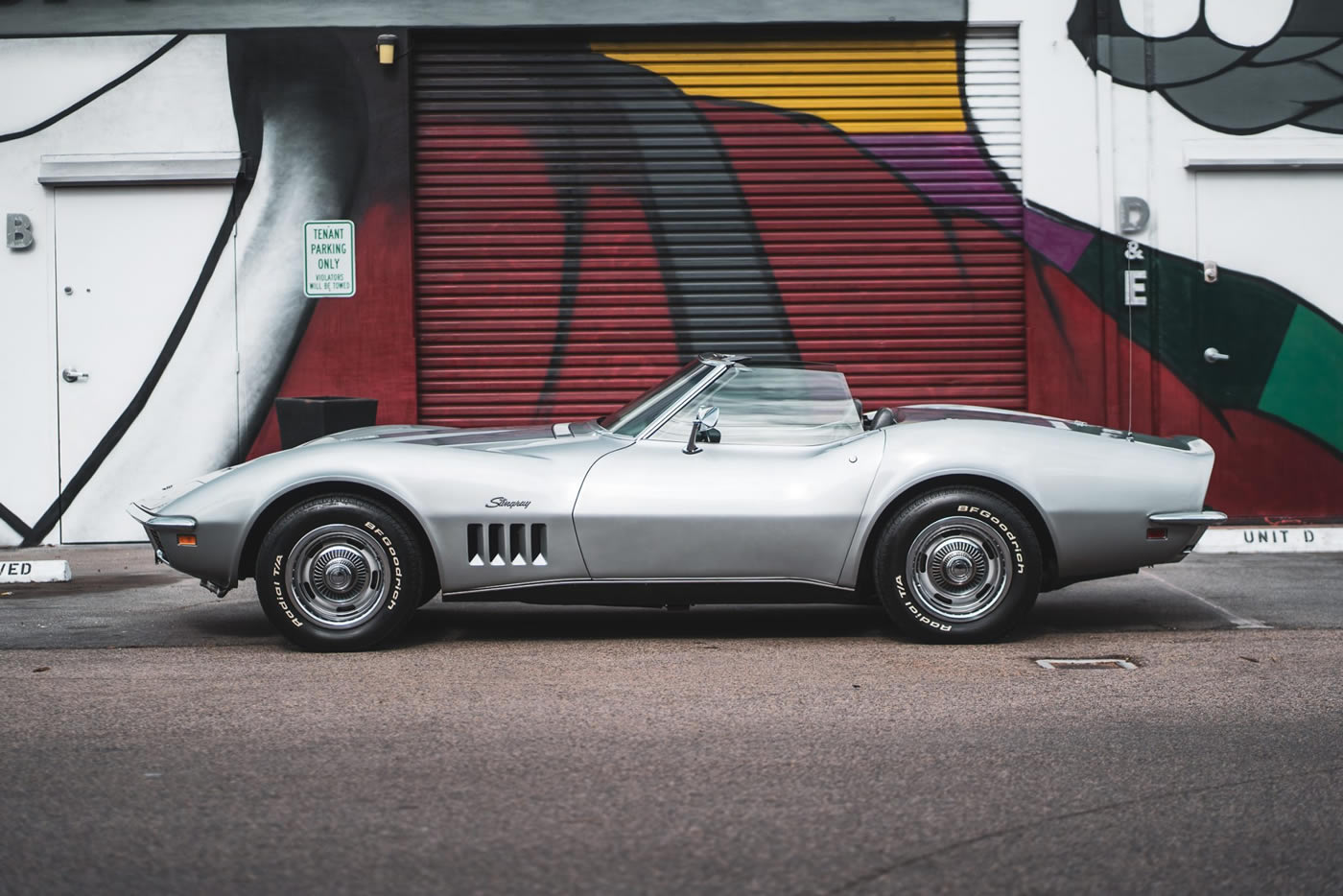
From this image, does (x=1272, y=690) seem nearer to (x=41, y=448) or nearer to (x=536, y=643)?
(x=536, y=643)

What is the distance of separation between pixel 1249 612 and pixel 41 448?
8.12 metres

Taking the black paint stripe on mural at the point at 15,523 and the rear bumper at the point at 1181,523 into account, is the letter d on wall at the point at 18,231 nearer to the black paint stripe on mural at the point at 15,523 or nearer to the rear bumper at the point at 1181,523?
the black paint stripe on mural at the point at 15,523

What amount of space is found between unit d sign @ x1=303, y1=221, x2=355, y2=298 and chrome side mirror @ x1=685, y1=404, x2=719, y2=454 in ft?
16.5

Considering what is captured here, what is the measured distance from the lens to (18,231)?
10.1 metres

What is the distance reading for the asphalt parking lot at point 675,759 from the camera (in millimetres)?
3164

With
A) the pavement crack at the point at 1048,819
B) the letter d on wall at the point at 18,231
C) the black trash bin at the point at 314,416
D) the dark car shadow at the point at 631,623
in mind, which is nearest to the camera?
the pavement crack at the point at 1048,819

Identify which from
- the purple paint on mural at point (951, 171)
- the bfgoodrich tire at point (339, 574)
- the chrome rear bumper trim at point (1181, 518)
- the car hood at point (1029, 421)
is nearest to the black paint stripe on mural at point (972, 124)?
the purple paint on mural at point (951, 171)

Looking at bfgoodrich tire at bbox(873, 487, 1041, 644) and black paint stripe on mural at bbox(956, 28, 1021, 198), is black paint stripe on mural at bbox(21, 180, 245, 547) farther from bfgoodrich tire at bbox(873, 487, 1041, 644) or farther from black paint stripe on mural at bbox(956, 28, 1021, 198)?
bfgoodrich tire at bbox(873, 487, 1041, 644)

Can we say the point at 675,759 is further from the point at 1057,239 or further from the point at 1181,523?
the point at 1057,239

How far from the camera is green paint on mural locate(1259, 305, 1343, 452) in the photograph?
10.3 metres

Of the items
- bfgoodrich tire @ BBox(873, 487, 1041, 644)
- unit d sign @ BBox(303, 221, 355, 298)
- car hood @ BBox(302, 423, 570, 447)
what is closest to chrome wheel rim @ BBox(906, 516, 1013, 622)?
bfgoodrich tire @ BBox(873, 487, 1041, 644)

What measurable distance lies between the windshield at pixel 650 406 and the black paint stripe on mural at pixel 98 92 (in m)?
5.74

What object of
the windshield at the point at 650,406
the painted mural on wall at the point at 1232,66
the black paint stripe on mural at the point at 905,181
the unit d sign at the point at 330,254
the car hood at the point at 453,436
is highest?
the painted mural on wall at the point at 1232,66

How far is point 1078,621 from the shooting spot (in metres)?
6.46
